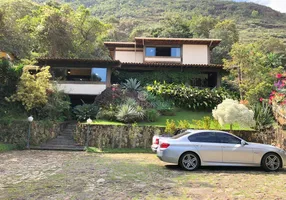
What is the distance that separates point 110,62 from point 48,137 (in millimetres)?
8212

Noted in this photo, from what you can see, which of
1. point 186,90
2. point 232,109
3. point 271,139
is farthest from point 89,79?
point 271,139

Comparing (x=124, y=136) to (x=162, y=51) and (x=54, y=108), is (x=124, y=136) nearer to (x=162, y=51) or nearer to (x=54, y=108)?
(x=54, y=108)

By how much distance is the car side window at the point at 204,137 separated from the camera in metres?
9.31

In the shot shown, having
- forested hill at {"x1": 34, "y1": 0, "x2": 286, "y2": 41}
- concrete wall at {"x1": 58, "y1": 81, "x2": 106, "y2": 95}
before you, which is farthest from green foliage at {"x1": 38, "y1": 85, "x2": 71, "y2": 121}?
forested hill at {"x1": 34, "y1": 0, "x2": 286, "y2": 41}

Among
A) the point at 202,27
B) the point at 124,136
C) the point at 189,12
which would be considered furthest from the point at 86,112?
the point at 189,12

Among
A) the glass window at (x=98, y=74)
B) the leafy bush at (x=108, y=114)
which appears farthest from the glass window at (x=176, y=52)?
the leafy bush at (x=108, y=114)

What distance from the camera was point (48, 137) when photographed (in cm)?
1627

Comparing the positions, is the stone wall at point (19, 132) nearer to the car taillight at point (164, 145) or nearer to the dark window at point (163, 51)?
the car taillight at point (164, 145)

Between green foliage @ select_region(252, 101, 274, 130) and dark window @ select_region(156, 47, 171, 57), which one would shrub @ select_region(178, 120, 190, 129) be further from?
dark window @ select_region(156, 47, 171, 57)

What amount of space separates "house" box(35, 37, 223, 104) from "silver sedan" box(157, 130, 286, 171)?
13632 mm

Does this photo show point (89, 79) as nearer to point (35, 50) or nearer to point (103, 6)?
point (35, 50)

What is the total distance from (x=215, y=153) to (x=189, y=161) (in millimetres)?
955

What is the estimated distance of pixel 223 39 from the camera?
43688mm

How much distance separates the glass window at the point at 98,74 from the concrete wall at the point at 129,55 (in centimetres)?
703
